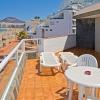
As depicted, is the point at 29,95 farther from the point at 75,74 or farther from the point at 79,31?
the point at 79,31

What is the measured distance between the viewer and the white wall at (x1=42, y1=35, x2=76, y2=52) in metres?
11.4

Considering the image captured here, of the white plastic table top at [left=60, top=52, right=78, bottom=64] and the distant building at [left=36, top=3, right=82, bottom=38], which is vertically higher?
the distant building at [left=36, top=3, right=82, bottom=38]

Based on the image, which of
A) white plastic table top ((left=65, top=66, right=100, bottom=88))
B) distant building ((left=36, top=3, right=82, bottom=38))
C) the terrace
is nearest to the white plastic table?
white plastic table top ((left=65, top=66, right=100, bottom=88))

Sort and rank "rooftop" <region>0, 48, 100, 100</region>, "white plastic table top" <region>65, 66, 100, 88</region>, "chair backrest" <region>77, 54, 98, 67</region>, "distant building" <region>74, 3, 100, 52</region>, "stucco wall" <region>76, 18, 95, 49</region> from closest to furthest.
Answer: "white plastic table top" <region>65, 66, 100, 88</region> < "rooftop" <region>0, 48, 100, 100</region> < "chair backrest" <region>77, 54, 98, 67</region> < "distant building" <region>74, 3, 100, 52</region> < "stucco wall" <region>76, 18, 95, 49</region>

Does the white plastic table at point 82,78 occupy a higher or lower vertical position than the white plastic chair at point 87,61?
lower

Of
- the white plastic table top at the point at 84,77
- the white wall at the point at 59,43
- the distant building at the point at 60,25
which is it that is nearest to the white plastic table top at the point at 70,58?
the white plastic table top at the point at 84,77

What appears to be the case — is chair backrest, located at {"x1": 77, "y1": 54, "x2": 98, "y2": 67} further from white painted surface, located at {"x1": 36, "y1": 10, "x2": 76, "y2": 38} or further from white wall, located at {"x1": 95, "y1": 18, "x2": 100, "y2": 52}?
white painted surface, located at {"x1": 36, "y1": 10, "x2": 76, "y2": 38}

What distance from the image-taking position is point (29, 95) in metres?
5.05

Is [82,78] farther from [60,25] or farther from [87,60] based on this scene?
[60,25]

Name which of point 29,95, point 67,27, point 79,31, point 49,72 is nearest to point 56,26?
point 67,27

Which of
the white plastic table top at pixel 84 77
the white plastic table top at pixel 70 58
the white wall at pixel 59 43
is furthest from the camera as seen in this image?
the white wall at pixel 59 43

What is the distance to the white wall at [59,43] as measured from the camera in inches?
450

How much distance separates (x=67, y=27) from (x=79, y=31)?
2175 cm

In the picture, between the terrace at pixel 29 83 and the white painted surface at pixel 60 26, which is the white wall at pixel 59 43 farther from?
the white painted surface at pixel 60 26
